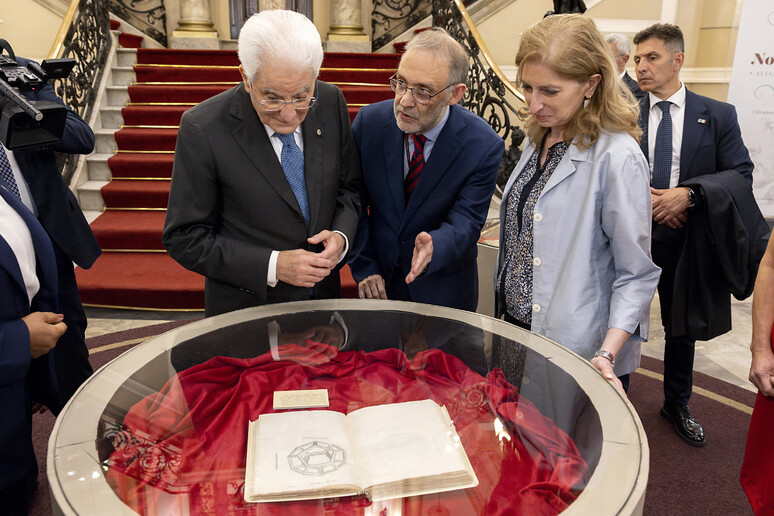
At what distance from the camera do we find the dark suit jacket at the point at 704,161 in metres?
2.54

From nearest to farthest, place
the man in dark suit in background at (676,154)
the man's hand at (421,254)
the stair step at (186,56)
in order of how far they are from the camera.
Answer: the man's hand at (421,254), the man in dark suit in background at (676,154), the stair step at (186,56)

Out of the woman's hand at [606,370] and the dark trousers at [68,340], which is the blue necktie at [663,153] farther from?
the dark trousers at [68,340]

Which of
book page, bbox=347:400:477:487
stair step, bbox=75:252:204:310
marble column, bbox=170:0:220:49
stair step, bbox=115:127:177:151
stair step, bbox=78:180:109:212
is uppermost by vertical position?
marble column, bbox=170:0:220:49

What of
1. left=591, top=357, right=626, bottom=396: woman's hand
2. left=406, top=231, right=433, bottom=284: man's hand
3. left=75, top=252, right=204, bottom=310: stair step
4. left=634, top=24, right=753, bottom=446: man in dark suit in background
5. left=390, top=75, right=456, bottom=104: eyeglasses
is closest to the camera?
left=591, top=357, right=626, bottom=396: woman's hand

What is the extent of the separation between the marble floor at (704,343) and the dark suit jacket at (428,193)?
7.32ft

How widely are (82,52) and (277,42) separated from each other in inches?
213

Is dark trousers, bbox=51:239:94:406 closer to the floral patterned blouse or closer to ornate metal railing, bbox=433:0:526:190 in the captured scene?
the floral patterned blouse

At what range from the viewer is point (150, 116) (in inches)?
238

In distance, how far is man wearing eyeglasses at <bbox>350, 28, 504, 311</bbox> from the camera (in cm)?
189

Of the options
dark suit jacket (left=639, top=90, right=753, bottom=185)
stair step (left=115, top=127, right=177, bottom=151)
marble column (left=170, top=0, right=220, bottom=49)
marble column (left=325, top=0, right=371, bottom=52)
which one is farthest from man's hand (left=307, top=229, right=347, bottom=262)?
marble column (left=170, top=0, right=220, bottom=49)

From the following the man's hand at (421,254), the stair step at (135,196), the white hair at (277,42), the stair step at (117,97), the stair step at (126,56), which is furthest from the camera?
the stair step at (126,56)

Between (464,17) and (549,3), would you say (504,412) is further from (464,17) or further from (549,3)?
(549,3)

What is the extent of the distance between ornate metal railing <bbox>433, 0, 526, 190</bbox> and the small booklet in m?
4.10

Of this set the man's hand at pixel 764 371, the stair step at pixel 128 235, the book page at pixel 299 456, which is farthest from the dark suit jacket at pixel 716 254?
the stair step at pixel 128 235
